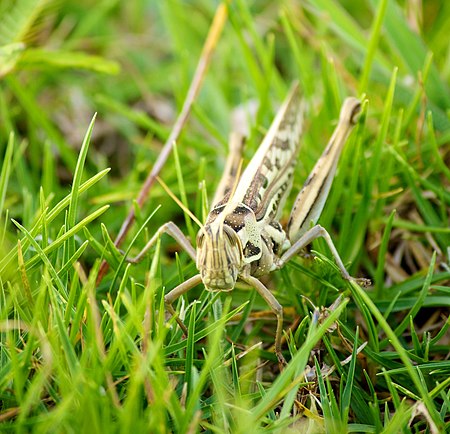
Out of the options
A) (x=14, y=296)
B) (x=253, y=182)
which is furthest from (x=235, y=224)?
(x=14, y=296)

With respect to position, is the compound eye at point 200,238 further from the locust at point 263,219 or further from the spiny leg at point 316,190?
the spiny leg at point 316,190

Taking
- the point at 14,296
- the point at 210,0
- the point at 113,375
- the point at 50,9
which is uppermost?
the point at 50,9

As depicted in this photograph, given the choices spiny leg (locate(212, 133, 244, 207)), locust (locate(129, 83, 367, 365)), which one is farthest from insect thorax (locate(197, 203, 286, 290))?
spiny leg (locate(212, 133, 244, 207))

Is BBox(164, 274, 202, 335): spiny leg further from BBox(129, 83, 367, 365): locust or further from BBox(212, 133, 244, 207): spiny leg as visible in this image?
BBox(212, 133, 244, 207): spiny leg

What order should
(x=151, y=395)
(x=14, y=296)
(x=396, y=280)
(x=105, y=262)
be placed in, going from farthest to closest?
(x=396, y=280) → (x=105, y=262) → (x=14, y=296) → (x=151, y=395)

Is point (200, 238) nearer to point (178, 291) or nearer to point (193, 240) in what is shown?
point (178, 291)

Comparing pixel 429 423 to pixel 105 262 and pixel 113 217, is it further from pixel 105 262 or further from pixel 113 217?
pixel 113 217

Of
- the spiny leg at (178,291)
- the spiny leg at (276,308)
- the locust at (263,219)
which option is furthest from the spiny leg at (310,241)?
the spiny leg at (178,291)
